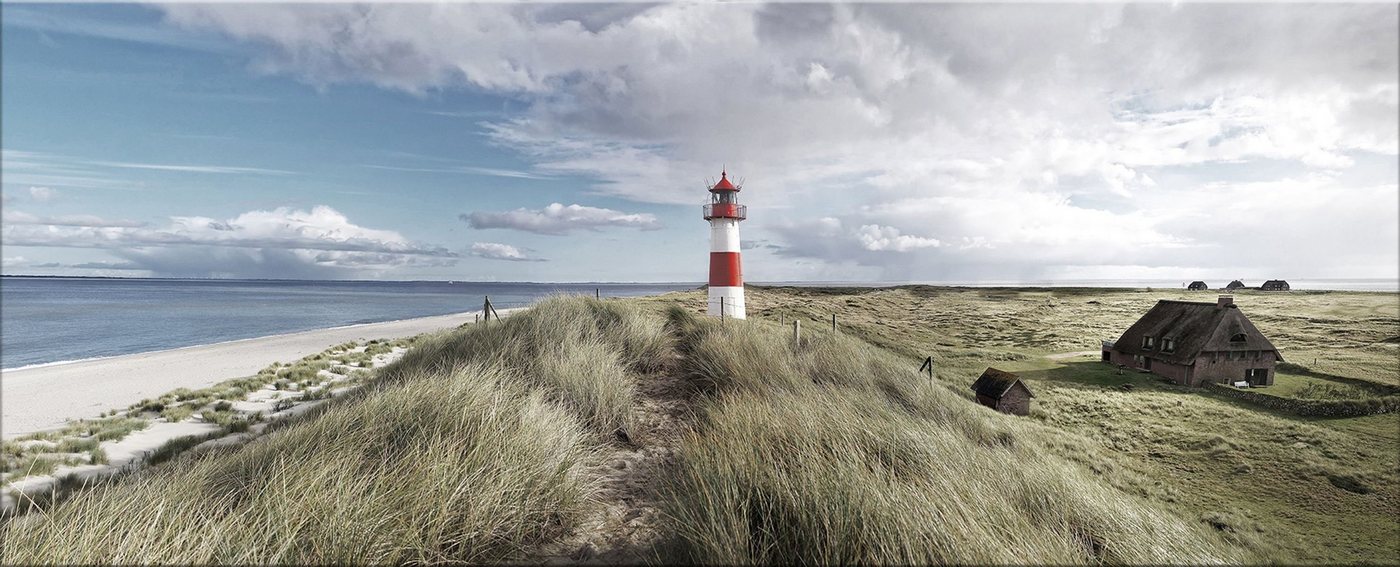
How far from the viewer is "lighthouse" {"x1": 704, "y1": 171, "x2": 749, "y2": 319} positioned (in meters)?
22.0

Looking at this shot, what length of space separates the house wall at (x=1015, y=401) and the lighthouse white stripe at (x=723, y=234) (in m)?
11.7

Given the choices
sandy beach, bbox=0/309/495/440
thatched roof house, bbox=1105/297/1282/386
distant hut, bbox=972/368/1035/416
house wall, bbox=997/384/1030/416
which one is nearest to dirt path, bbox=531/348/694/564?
distant hut, bbox=972/368/1035/416

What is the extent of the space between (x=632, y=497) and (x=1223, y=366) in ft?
112

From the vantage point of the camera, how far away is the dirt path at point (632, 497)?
11.1 feet

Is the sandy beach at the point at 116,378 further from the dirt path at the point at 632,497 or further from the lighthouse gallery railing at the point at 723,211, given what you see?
the dirt path at the point at 632,497

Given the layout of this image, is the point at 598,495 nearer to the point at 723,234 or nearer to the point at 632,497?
the point at 632,497

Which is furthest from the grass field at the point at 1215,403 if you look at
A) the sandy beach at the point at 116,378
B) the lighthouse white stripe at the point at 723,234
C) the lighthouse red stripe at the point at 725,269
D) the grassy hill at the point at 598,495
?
the sandy beach at the point at 116,378

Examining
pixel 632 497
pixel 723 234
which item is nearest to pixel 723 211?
pixel 723 234

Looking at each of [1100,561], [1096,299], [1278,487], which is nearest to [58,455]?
[1100,561]

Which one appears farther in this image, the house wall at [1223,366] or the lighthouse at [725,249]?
the house wall at [1223,366]

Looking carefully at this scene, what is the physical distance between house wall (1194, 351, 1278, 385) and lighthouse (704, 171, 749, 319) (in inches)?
941

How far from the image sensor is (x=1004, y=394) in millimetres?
18078

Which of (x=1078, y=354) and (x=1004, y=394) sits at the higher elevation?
(x=1004, y=394)

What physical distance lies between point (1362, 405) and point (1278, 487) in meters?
16.2
